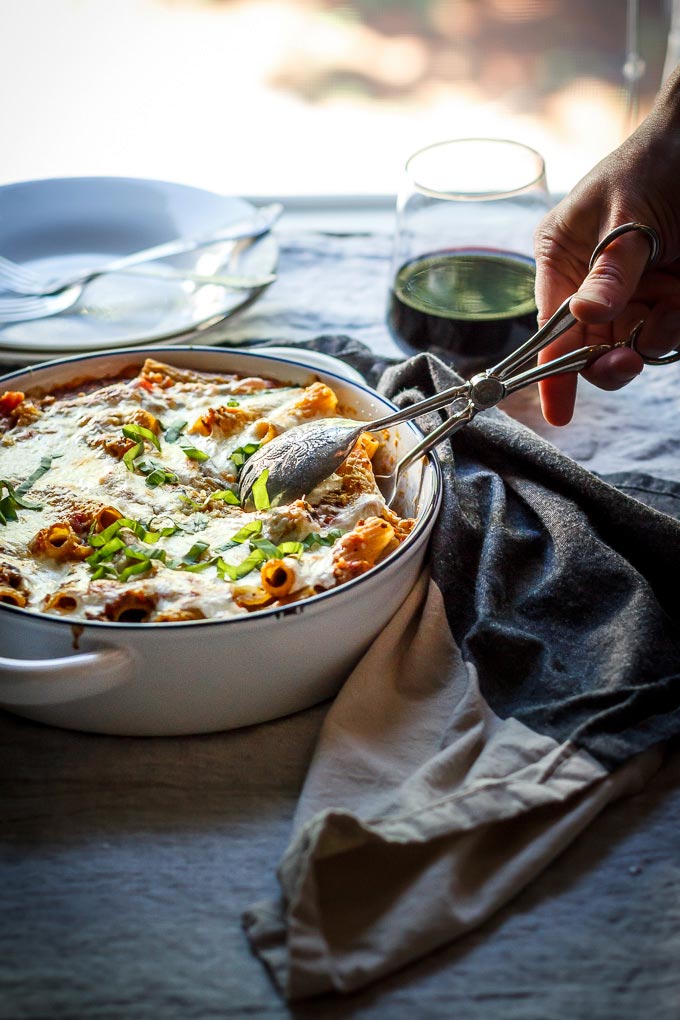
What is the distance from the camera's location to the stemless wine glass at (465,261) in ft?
5.65

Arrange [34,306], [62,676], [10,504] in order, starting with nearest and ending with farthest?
[62,676] < [10,504] < [34,306]

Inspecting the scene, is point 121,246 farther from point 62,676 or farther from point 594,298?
point 62,676

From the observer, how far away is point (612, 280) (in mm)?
1384

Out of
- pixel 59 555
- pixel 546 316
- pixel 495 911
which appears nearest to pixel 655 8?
pixel 546 316

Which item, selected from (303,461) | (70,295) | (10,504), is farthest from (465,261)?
(10,504)

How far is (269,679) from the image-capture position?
1.16 meters

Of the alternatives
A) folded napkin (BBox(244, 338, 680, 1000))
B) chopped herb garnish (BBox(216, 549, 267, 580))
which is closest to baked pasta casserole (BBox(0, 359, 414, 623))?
chopped herb garnish (BBox(216, 549, 267, 580))

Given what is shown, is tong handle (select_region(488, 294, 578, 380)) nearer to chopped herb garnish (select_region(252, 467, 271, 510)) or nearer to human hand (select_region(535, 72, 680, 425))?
human hand (select_region(535, 72, 680, 425))

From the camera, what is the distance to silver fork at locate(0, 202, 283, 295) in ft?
6.39

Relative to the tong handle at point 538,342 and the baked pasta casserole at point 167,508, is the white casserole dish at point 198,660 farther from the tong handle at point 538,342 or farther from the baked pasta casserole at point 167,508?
the tong handle at point 538,342

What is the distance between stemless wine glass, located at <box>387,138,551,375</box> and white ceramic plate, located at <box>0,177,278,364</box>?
352 mm

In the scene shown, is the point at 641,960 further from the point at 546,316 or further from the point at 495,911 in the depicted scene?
the point at 546,316

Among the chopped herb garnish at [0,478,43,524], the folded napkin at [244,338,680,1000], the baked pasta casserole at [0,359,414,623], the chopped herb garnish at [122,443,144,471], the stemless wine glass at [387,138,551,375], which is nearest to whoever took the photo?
the folded napkin at [244,338,680,1000]

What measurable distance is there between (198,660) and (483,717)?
12.6 inches
